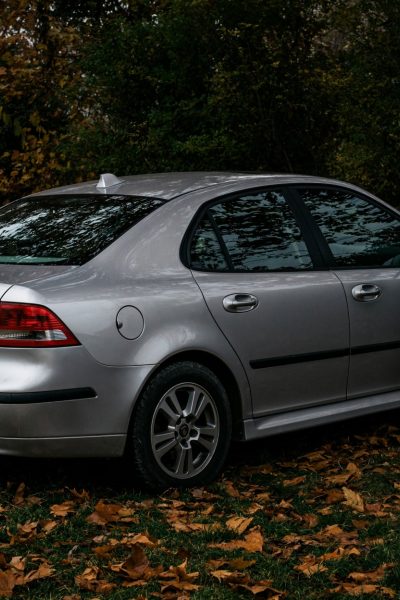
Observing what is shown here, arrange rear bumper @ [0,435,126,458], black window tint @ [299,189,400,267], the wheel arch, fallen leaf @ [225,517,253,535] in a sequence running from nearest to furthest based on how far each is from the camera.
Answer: fallen leaf @ [225,517,253,535], rear bumper @ [0,435,126,458], the wheel arch, black window tint @ [299,189,400,267]

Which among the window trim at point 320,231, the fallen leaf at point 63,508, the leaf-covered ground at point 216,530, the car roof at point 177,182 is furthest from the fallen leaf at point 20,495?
the window trim at point 320,231

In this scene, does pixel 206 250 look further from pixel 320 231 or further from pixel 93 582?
pixel 93 582

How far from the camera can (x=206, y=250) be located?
5695mm

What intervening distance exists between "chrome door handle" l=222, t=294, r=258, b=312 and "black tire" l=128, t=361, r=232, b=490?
14.1 inches

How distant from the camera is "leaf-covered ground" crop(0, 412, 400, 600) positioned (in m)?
4.20

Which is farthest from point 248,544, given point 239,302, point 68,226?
point 68,226

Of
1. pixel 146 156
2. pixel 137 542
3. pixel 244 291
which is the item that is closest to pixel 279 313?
pixel 244 291

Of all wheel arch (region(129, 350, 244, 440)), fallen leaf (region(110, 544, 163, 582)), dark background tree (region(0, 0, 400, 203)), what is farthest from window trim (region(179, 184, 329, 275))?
dark background tree (region(0, 0, 400, 203))

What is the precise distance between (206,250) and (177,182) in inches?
23.4

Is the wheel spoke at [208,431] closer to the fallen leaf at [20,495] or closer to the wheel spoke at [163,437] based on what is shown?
the wheel spoke at [163,437]

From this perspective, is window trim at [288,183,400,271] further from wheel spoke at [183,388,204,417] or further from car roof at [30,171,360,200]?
wheel spoke at [183,388,204,417]

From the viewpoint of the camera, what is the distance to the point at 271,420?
5863 millimetres

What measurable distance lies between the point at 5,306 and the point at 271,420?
5.66 feet

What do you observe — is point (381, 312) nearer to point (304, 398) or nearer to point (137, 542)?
point (304, 398)
